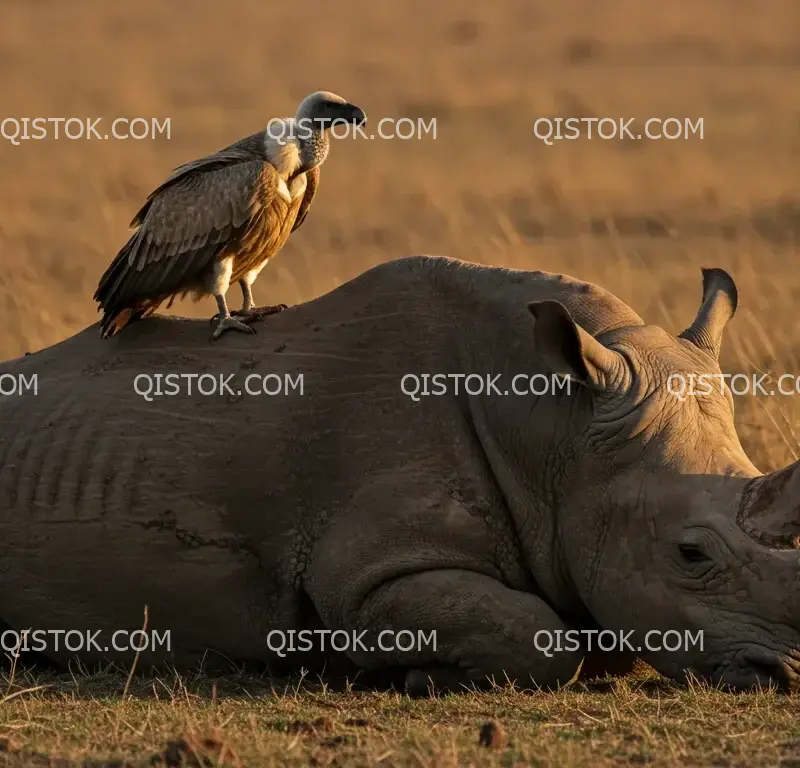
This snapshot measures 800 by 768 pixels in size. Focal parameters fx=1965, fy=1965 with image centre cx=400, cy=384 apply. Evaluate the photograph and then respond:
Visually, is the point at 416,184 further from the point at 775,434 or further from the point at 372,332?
the point at 372,332

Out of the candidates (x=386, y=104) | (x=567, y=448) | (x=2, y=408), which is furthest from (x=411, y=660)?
(x=386, y=104)

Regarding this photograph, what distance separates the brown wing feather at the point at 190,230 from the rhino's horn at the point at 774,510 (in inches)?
91.3

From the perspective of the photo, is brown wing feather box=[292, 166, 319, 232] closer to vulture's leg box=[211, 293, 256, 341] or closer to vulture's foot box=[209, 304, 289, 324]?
vulture's foot box=[209, 304, 289, 324]

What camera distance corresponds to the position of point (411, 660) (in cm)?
727

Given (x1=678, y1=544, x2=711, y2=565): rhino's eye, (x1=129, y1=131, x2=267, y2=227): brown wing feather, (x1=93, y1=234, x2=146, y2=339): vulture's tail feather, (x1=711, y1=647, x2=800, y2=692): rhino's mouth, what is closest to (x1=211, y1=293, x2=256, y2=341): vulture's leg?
(x1=93, y1=234, x2=146, y2=339): vulture's tail feather

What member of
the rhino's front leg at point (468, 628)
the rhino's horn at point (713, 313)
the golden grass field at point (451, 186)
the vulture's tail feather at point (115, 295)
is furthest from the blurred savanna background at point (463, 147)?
the vulture's tail feather at point (115, 295)

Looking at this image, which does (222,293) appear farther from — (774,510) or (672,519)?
(774,510)

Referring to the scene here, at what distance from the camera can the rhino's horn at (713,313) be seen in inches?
306

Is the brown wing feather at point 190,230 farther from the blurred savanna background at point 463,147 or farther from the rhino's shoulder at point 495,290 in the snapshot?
the blurred savanna background at point 463,147

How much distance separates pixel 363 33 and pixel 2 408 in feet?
86.8
